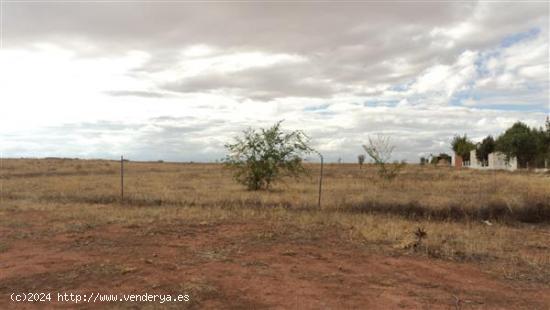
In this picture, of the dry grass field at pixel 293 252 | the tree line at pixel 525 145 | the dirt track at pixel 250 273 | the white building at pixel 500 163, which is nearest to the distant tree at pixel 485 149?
the white building at pixel 500 163

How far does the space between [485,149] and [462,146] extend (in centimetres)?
1085

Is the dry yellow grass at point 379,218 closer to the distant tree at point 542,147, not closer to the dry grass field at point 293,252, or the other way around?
the dry grass field at point 293,252

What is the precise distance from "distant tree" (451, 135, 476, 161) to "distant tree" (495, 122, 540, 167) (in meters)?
25.7

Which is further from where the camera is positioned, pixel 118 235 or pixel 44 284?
pixel 118 235

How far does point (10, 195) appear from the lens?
58.8 ft

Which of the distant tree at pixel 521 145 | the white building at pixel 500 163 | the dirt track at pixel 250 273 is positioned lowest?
the dirt track at pixel 250 273

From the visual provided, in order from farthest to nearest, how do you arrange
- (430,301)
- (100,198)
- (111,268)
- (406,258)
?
(100,198)
(406,258)
(111,268)
(430,301)

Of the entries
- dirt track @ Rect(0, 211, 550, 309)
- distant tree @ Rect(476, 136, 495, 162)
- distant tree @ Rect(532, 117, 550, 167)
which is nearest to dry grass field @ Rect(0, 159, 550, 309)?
dirt track @ Rect(0, 211, 550, 309)

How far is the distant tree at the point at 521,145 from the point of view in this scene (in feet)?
192

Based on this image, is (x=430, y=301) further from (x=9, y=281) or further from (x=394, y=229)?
(x=9, y=281)

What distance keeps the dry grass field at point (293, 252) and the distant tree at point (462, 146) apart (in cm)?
7773

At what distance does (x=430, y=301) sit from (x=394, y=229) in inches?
183

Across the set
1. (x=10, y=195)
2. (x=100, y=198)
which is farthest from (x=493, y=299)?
(x=10, y=195)

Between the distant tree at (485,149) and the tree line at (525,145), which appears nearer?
the tree line at (525,145)
